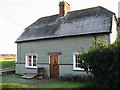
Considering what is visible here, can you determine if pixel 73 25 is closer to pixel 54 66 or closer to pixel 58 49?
pixel 58 49

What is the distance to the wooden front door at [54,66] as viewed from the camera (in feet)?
47.3

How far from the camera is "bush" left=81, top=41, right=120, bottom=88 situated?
22.6 feet

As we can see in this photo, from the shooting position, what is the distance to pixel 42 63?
15398 mm

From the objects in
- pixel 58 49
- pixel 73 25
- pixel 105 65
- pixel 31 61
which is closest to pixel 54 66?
pixel 58 49

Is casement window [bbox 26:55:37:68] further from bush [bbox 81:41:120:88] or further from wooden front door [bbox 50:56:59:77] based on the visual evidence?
bush [bbox 81:41:120:88]

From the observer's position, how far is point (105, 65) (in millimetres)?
7309

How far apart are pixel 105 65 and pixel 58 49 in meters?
7.54

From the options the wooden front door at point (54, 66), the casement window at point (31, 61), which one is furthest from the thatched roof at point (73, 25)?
the wooden front door at point (54, 66)

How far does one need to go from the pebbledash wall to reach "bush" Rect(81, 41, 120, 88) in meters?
4.79

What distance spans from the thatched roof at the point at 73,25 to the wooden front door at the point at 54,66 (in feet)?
8.05

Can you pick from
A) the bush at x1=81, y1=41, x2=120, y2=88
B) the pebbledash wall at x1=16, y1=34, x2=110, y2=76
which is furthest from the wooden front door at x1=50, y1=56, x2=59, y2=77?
the bush at x1=81, y1=41, x2=120, y2=88

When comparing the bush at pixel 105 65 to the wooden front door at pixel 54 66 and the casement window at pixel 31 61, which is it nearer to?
the wooden front door at pixel 54 66

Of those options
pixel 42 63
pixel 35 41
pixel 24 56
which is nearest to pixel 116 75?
pixel 42 63

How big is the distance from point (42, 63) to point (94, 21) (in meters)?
7.38
